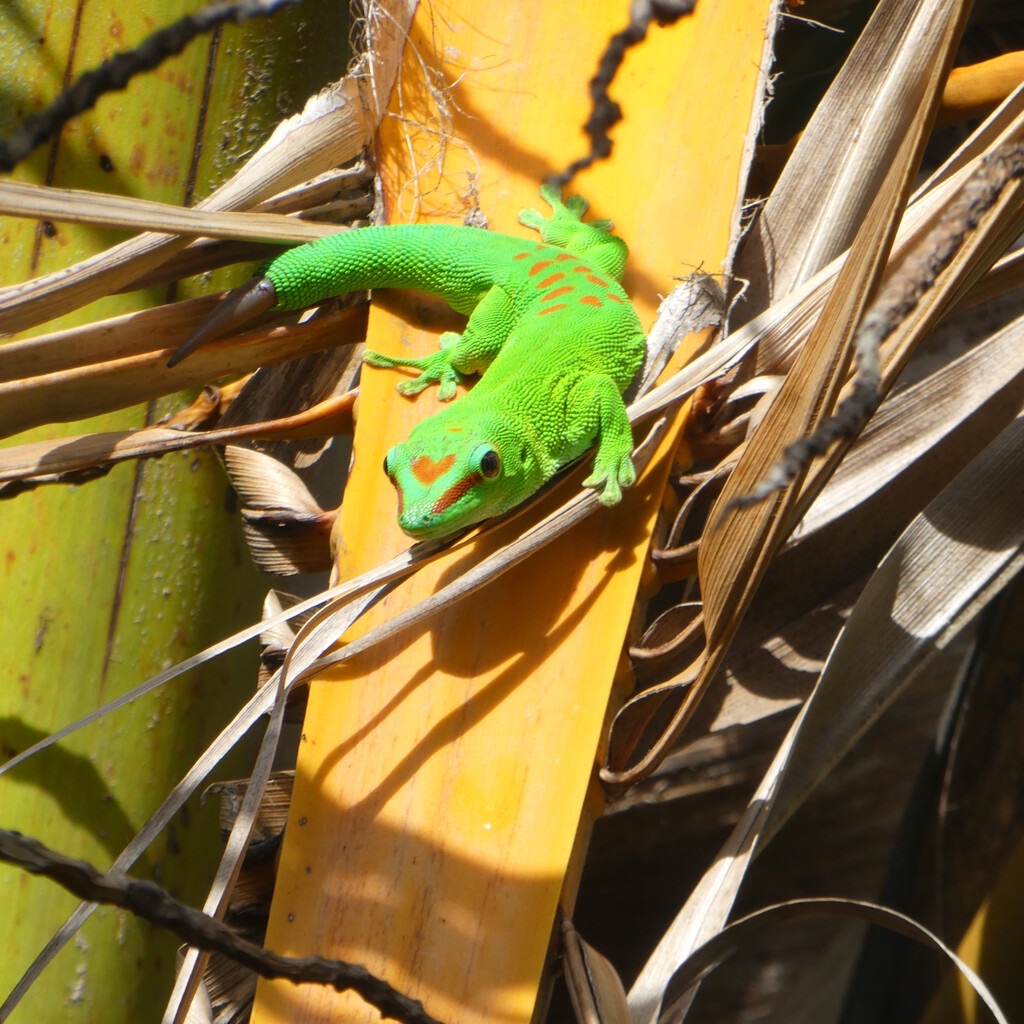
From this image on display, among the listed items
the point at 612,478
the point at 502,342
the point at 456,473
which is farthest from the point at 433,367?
the point at 612,478

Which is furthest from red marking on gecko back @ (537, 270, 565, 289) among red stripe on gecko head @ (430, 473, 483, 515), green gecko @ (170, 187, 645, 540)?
red stripe on gecko head @ (430, 473, 483, 515)

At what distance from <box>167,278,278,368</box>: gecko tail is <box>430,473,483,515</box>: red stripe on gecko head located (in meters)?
0.44

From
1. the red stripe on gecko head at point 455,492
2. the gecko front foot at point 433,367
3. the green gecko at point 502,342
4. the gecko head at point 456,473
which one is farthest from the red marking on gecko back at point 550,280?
the red stripe on gecko head at point 455,492

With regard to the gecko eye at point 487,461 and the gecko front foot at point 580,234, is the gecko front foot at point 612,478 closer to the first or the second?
the gecko eye at point 487,461

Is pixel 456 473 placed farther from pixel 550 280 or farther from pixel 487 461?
pixel 550 280

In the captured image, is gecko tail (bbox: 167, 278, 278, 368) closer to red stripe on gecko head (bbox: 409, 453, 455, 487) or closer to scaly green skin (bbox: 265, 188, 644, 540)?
scaly green skin (bbox: 265, 188, 644, 540)

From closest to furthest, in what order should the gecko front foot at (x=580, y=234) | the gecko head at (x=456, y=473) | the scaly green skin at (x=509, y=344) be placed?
the gecko head at (x=456, y=473) < the scaly green skin at (x=509, y=344) < the gecko front foot at (x=580, y=234)

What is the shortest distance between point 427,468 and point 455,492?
0.06 metres

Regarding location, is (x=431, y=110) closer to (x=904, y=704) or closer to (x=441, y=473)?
(x=441, y=473)

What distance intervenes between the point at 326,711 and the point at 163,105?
1102 millimetres

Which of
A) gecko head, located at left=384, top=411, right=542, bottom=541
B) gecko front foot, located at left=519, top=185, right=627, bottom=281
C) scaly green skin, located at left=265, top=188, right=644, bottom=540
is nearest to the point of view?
gecko head, located at left=384, top=411, right=542, bottom=541

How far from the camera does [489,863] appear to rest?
4.56 ft

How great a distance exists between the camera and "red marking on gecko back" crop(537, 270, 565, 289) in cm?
180

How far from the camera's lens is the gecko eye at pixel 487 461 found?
163 cm
